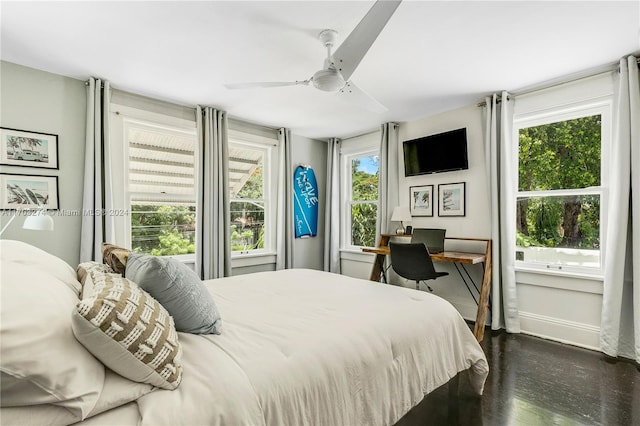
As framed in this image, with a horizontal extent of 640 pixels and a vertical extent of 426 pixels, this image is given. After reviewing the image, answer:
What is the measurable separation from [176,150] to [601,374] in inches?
176

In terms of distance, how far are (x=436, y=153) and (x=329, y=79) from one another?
2.24 meters

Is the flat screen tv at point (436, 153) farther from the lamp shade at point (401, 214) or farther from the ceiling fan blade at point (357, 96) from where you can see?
the ceiling fan blade at point (357, 96)

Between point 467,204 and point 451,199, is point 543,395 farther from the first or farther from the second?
point 451,199

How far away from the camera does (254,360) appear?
109 centimetres

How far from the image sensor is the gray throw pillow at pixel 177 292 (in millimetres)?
1201

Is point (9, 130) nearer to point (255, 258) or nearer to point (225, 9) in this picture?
point (225, 9)

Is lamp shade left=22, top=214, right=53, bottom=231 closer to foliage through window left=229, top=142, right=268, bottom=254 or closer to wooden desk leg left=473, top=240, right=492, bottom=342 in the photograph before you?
foliage through window left=229, top=142, right=268, bottom=254

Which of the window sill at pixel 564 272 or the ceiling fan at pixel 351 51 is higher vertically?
the ceiling fan at pixel 351 51

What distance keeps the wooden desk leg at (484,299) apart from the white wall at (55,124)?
3.88 metres

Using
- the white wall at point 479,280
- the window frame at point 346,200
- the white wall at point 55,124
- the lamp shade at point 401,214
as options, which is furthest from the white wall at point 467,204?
the white wall at point 55,124

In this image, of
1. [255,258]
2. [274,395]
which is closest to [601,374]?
[274,395]

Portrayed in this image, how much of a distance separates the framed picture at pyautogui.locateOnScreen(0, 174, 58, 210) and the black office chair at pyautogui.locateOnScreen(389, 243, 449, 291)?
324cm

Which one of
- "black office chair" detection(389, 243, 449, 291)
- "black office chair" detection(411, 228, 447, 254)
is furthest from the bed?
"black office chair" detection(411, 228, 447, 254)

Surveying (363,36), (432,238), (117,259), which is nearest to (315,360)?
(117,259)
